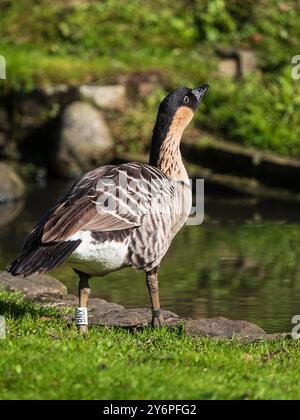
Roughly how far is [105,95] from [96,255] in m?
12.2

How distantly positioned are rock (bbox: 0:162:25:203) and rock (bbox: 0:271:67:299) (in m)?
7.87

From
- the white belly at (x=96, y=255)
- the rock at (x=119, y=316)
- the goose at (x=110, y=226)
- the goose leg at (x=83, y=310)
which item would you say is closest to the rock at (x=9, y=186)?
the rock at (x=119, y=316)

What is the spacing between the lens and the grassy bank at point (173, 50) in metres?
19.4

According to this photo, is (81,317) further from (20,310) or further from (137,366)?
(137,366)

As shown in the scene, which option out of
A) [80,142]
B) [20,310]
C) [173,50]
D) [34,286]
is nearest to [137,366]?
[20,310]

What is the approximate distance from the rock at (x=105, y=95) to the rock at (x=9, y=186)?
2174 mm

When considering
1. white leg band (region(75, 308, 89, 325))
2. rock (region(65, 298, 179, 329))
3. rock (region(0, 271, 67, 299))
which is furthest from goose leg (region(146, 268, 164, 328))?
rock (region(0, 271, 67, 299))

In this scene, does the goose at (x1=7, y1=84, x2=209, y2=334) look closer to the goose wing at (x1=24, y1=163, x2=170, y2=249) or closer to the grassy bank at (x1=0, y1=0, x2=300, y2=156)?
the goose wing at (x1=24, y1=163, x2=170, y2=249)

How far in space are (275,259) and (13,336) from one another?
5863mm

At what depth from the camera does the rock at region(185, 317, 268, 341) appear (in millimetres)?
8719

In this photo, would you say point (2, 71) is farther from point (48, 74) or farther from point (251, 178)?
point (251, 178)
